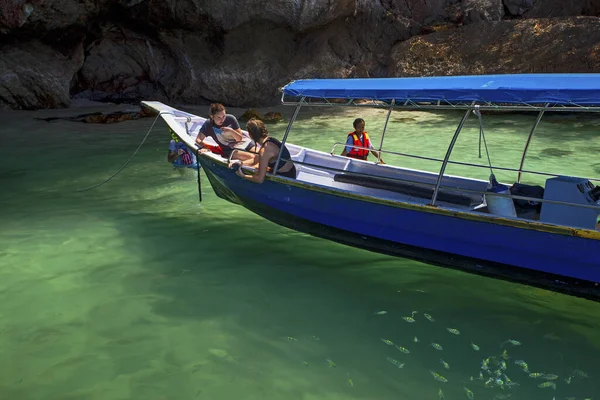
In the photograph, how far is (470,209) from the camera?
19.4 ft

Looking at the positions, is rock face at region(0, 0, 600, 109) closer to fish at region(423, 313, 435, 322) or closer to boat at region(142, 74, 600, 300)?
boat at region(142, 74, 600, 300)

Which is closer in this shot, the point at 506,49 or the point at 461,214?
the point at 461,214

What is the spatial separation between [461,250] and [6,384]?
4.36 m

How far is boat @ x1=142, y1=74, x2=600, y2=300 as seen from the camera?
505 cm

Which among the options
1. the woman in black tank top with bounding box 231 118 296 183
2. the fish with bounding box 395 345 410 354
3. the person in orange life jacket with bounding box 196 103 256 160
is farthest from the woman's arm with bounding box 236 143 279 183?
the fish with bounding box 395 345 410 354

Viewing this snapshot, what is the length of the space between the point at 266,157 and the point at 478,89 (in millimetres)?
2799

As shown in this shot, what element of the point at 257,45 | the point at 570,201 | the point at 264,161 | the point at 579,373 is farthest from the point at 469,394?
the point at 257,45

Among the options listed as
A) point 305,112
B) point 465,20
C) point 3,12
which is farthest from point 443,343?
point 465,20

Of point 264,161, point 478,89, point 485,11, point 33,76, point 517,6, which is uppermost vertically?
point 517,6

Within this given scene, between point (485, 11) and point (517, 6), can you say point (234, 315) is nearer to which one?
point (485, 11)

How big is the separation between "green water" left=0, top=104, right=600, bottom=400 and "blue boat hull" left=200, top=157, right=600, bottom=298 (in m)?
0.26

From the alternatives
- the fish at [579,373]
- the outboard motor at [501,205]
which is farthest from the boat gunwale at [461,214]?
the fish at [579,373]

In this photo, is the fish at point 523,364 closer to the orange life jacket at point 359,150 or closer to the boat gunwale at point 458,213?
the boat gunwale at point 458,213

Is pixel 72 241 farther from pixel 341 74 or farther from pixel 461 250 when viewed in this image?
pixel 341 74
